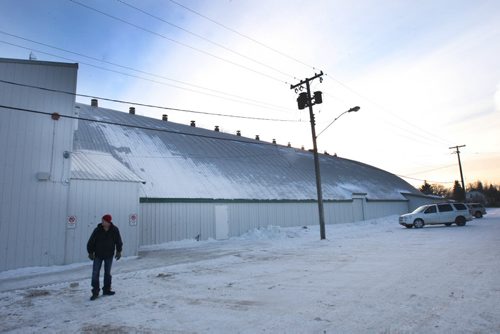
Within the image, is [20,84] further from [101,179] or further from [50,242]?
[50,242]

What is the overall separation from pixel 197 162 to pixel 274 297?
2127 cm

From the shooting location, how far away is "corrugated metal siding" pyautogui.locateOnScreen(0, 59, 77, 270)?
1250cm

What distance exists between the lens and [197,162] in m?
27.8

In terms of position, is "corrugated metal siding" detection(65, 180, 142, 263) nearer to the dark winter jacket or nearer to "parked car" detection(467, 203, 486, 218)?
the dark winter jacket

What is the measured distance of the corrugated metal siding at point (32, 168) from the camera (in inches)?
492

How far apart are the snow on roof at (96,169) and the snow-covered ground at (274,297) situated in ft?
13.4

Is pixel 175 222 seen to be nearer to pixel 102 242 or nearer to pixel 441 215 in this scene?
pixel 102 242

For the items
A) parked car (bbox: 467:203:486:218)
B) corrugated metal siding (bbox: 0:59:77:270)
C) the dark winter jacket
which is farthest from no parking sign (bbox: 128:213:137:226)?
parked car (bbox: 467:203:486:218)

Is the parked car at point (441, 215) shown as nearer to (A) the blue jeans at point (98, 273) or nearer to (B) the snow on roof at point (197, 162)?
(B) the snow on roof at point (197, 162)

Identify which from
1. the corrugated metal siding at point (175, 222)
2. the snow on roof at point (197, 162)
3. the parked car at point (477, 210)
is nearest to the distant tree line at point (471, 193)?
the parked car at point (477, 210)

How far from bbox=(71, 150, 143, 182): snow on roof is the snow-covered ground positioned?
4075 millimetres

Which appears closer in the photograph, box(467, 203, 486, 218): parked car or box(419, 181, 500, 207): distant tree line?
box(467, 203, 486, 218): parked car

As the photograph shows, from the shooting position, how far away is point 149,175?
2269 centimetres

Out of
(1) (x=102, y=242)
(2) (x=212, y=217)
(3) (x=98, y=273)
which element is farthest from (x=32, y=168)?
(2) (x=212, y=217)
